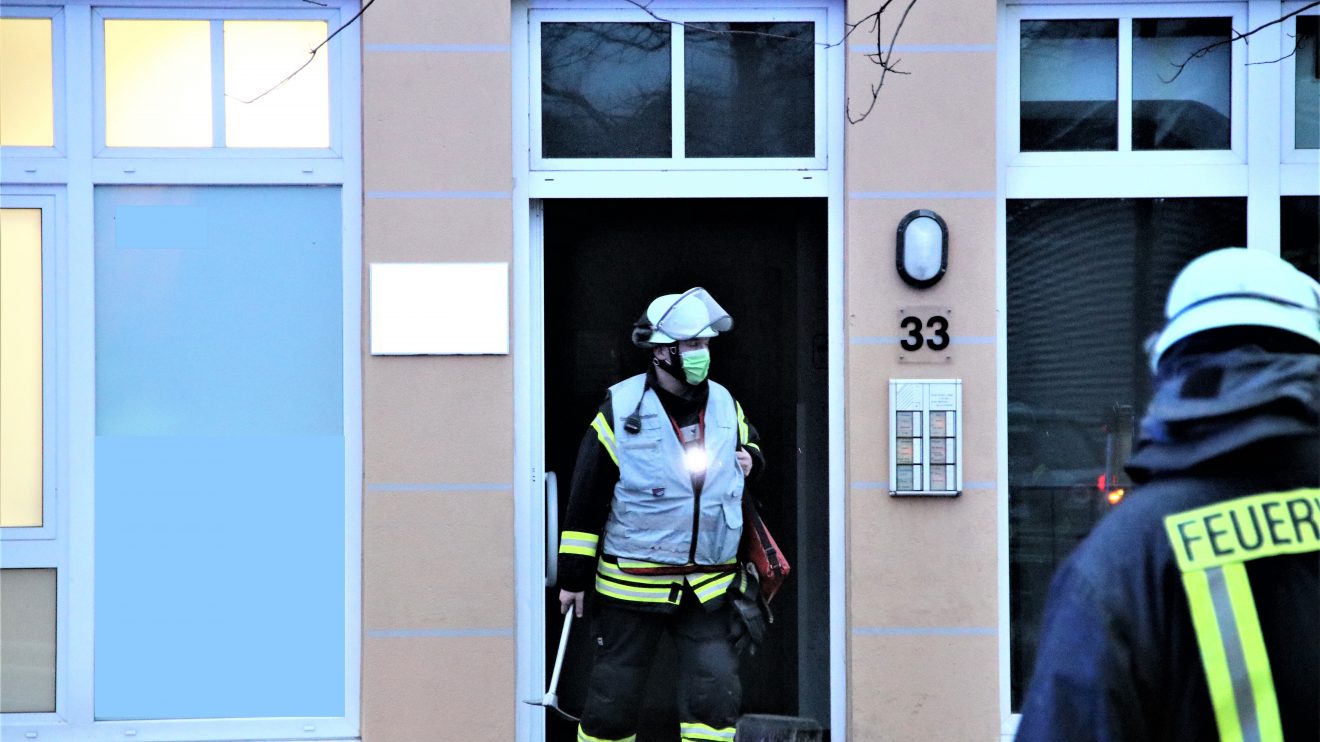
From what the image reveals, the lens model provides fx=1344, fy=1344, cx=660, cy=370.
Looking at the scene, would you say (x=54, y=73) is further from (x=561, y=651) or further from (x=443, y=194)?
(x=561, y=651)

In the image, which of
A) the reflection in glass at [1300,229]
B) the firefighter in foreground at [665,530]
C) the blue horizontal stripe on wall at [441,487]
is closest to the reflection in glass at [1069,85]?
the reflection in glass at [1300,229]

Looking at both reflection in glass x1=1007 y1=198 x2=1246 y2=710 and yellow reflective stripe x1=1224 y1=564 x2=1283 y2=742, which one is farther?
Result: reflection in glass x1=1007 y1=198 x2=1246 y2=710

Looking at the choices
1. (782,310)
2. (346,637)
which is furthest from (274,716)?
(782,310)

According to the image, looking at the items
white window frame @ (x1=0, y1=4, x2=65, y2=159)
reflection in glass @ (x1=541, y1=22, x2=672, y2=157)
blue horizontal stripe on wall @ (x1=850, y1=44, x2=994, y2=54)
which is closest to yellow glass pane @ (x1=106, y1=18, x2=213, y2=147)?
white window frame @ (x1=0, y1=4, x2=65, y2=159)

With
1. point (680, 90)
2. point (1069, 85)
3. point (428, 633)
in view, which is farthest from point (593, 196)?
point (1069, 85)

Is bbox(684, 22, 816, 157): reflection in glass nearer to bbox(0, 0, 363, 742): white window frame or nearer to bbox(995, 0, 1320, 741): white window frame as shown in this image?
bbox(995, 0, 1320, 741): white window frame

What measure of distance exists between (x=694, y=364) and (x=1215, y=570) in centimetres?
335

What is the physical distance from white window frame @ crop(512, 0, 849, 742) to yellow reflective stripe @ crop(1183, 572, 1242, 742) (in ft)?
11.8

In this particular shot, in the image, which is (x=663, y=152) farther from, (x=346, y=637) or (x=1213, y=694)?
(x=1213, y=694)

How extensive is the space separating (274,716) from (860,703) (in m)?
2.33

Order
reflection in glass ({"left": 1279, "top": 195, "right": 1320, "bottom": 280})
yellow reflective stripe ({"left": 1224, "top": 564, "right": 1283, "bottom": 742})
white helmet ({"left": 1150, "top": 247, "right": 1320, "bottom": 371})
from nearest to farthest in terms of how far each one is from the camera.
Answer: yellow reflective stripe ({"left": 1224, "top": 564, "right": 1283, "bottom": 742})
white helmet ({"left": 1150, "top": 247, "right": 1320, "bottom": 371})
reflection in glass ({"left": 1279, "top": 195, "right": 1320, "bottom": 280})

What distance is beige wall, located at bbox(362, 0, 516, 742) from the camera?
17.0ft

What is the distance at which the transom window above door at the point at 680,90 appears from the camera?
5426 mm

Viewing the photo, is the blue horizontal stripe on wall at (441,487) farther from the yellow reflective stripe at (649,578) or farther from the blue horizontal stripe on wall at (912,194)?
the blue horizontal stripe on wall at (912,194)
